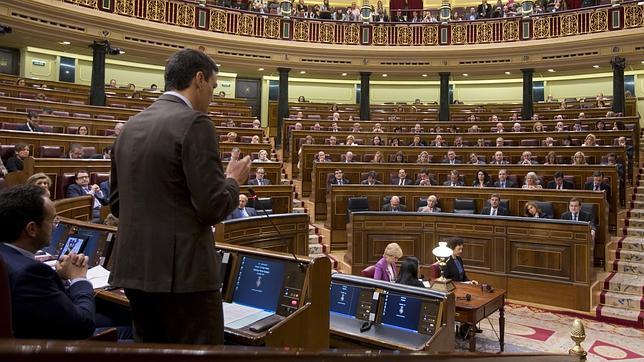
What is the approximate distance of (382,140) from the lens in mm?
10609

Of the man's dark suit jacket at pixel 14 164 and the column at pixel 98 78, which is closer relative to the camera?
the man's dark suit jacket at pixel 14 164

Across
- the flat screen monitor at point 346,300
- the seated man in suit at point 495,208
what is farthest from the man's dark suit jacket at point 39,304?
the seated man in suit at point 495,208

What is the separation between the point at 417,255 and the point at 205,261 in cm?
554

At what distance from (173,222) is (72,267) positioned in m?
0.85

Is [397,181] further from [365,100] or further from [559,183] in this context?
[365,100]

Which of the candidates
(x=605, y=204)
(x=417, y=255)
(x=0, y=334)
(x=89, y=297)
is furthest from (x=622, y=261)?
(x=0, y=334)

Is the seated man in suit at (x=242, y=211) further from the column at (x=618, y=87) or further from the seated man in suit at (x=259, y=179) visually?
the column at (x=618, y=87)

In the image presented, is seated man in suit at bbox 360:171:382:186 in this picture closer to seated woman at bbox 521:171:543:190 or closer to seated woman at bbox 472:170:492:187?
seated woman at bbox 472:170:492:187

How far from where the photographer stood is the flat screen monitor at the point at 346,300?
9.81ft

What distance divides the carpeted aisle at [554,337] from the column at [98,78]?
375 inches

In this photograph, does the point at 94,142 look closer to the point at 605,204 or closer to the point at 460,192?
the point at 460,192

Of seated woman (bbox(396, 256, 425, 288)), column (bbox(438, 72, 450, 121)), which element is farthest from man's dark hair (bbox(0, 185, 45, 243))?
column (bbox(438, 72, 450, 121))

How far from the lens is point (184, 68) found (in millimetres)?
1359

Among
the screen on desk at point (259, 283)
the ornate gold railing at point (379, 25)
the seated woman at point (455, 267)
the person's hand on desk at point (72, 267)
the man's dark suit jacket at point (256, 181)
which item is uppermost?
the ornate gold railing at point (379, 25)
